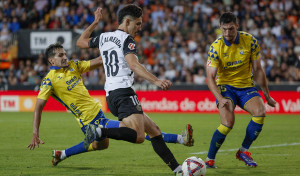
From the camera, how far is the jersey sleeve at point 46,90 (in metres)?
7.32

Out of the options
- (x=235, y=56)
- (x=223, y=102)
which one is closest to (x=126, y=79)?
(x=223, y=102)

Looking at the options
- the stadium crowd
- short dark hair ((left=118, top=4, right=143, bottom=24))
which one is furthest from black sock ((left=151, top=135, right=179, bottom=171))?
the stadium crowd

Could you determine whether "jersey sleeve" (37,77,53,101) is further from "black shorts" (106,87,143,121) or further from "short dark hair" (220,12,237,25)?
"short dark hair" (220,12,237,25)

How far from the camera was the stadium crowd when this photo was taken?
19953mm

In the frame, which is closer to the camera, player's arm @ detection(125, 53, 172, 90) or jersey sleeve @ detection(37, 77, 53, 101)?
player's arm @ detection(125, 53, 172, 90)

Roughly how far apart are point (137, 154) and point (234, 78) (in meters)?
2.31

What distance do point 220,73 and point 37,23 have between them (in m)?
18.3

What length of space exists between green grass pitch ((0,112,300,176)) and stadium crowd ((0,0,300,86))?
5.75 m

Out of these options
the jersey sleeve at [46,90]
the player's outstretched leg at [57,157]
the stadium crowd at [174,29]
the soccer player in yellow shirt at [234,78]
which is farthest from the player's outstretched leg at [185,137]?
the stadium crowd at [174,29]

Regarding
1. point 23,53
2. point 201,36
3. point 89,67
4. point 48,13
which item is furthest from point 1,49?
point 89,67

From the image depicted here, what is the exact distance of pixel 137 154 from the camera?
29.7 ft

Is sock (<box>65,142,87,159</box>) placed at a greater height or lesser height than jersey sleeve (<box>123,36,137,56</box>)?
lesser

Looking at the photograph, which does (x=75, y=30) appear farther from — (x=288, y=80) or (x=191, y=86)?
(x=288, y=80)

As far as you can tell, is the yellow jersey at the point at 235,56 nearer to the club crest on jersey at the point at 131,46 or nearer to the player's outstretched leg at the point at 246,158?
the player's outstretched leg at the point at 246,158
